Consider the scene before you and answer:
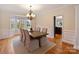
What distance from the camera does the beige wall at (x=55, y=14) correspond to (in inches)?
85.8

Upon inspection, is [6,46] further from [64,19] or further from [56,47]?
[64,19]

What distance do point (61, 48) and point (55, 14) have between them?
74cm

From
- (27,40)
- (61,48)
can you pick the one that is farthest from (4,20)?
(61,48)

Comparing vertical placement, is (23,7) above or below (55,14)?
above

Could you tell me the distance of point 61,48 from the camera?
2207 millimetres

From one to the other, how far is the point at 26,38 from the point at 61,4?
1003 millimetres

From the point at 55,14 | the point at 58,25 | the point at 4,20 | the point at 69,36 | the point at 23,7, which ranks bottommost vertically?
the point at 69,36

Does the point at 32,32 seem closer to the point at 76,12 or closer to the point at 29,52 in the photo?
the point at 29,52

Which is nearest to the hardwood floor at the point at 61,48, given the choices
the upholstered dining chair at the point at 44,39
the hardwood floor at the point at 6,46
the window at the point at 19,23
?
the upholstered dining chair at the point at 44,39

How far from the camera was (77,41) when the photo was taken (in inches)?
85.2

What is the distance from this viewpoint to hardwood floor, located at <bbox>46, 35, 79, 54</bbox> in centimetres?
216

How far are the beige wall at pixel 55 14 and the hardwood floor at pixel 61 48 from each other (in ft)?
0.82

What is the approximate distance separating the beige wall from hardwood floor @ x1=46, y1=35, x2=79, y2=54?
251mm
